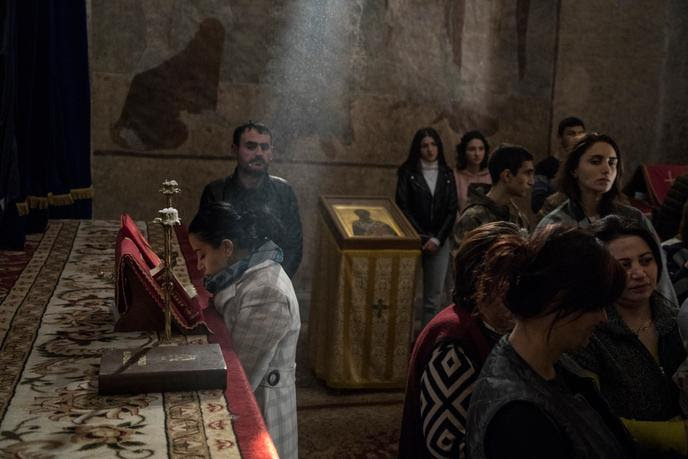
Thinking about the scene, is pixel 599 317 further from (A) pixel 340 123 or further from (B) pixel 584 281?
(A) pixel 340 123

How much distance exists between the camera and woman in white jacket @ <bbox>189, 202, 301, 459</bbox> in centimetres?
304

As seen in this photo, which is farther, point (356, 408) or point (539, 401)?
point (356, 408)

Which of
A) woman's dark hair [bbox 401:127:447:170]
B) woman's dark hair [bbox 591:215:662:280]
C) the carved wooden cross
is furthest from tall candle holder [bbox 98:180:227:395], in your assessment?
woman's dark hair [bbox 401:127:447:170]

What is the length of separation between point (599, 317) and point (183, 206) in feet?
20.5

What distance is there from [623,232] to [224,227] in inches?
57.5

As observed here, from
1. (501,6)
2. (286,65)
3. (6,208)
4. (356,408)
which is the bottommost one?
(356,408)

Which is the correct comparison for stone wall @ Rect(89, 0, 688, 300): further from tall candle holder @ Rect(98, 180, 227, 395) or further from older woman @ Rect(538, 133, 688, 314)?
tall candle holder @ Rect(98, 180, 227, 395)

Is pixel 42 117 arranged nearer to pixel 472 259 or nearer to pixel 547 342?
pixel 472 259

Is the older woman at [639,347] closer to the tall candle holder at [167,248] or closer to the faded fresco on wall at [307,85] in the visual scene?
the tall candle holder at [167,248]

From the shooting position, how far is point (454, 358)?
223 centimetres

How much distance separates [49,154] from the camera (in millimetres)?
5336

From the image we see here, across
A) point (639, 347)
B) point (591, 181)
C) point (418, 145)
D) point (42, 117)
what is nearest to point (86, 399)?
point (639, 347)

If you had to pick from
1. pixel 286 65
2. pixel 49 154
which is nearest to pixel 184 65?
pixel 286 65

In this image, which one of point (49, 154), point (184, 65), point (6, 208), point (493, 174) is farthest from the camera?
point (184, 65)
